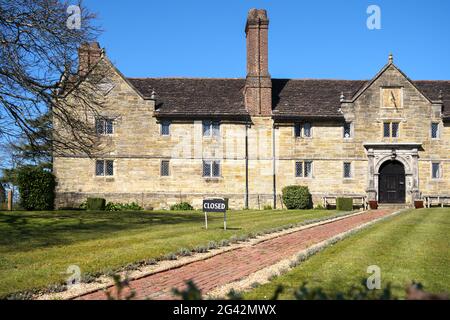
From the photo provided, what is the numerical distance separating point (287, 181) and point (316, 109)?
5.56 meters

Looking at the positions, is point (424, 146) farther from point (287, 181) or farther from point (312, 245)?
point (312, 245)

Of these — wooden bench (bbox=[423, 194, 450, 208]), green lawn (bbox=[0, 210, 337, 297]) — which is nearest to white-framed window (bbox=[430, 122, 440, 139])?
wooden bench (bbox=[423, 194, 450, 208])

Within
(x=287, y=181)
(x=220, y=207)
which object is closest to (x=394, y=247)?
(x=220, y=207)

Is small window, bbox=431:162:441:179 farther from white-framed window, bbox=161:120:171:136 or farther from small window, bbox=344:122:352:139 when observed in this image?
white-framed window, bbox=161:120:171:136

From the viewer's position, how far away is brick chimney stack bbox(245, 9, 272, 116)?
35.0 meters

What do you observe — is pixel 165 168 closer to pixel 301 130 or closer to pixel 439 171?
pixel 301 130

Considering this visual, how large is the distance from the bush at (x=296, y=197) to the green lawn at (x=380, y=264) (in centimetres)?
1659

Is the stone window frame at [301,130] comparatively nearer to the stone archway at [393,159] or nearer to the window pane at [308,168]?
the window pane at [308,168]

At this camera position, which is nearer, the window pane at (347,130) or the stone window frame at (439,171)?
the stone window frame at (439,171)

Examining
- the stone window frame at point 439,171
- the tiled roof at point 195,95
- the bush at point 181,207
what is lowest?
the bush at point 181,207

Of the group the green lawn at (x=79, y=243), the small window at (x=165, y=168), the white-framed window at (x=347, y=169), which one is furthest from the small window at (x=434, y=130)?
the green lawn at (x=79, y=243)

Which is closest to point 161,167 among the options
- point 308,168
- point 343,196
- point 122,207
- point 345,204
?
point 122,207

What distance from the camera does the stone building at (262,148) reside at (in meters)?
34.3
